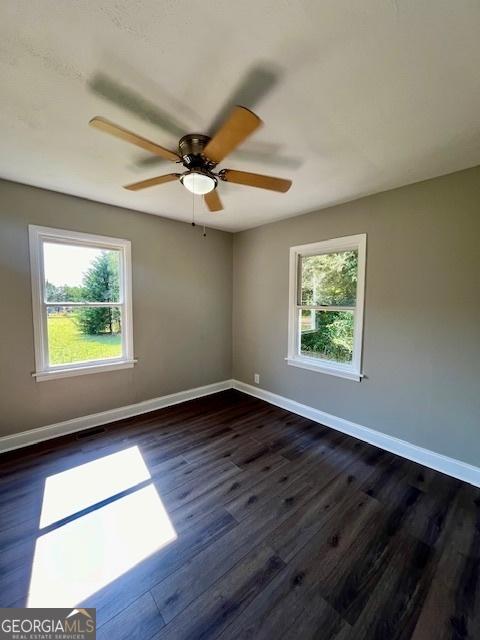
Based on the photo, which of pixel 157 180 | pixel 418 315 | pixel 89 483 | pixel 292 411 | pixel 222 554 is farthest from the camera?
pixel 292 411

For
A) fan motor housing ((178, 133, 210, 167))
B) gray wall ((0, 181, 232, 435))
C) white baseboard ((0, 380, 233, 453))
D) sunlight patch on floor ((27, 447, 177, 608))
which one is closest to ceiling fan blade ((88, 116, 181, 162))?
fan motor housing ((178, 133, 210, 167))

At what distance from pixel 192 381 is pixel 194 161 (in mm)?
2945

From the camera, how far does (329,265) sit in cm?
308

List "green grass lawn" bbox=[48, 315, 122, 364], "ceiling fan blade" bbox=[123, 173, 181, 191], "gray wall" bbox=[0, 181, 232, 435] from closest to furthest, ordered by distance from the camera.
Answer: "ceiling fan blade" bbox=[123, 173, 181, 191] < "gray wall" bbox=[0, 181, 232, 435] < "green grass lawn" bbox=[48, 315, 122, 364]

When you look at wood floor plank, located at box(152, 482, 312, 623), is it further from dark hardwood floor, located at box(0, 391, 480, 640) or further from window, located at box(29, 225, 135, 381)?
window, located at box(29, 225, 135, 381)

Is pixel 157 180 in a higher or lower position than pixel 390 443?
higher

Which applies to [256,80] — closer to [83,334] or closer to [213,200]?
[213,200]

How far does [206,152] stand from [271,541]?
2381mm

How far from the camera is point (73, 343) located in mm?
2836

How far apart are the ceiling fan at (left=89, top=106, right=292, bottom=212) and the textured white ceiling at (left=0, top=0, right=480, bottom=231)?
12 centimetres

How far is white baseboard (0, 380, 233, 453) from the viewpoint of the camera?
8.25ft

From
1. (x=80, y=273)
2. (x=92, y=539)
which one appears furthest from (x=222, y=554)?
(x=80, y=273)

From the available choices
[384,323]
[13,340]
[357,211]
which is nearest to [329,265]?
[357,211]

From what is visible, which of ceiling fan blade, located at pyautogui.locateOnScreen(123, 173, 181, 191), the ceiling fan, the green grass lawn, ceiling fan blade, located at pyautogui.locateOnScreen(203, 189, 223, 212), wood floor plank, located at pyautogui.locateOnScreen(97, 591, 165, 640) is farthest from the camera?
the green grass lawn
